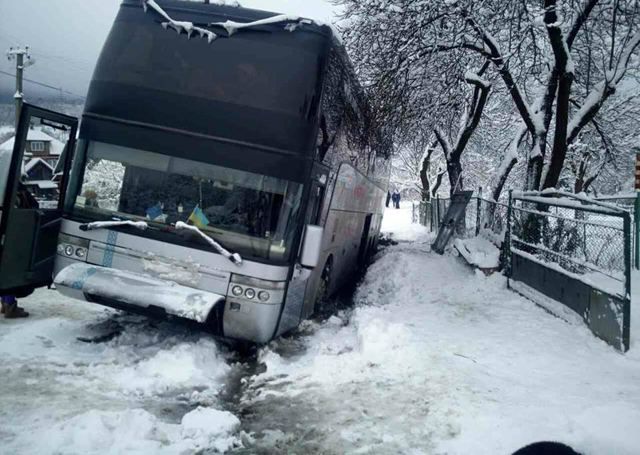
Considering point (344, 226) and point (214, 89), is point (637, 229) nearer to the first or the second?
point (344, 226)

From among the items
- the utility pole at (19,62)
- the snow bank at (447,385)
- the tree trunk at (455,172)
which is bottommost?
the snow bank at (447,385)

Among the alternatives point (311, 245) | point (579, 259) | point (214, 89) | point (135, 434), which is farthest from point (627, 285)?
point (135, 434)

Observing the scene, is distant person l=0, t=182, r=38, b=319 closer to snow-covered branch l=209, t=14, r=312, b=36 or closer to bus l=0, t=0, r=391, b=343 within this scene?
bus l=0, t=0, r=391, b=343

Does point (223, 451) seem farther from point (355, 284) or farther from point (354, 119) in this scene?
point (355, 284)

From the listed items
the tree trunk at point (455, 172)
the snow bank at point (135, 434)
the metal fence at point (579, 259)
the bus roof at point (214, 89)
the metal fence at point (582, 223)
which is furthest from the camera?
the tree trunk at point (455, 172)

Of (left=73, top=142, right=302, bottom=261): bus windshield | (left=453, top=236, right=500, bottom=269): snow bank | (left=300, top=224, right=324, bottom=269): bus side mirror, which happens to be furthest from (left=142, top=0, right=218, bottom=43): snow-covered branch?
(left=453, top=236, right=500, bottom=269): snow bank

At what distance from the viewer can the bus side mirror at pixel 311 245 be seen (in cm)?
484

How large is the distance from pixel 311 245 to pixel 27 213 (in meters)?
3.32

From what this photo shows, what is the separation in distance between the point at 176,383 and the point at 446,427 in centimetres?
249

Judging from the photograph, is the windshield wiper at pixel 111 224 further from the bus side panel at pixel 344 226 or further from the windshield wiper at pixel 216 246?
the bus side panel at pixel 344 226

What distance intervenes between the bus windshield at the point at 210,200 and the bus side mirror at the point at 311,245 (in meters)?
0.17

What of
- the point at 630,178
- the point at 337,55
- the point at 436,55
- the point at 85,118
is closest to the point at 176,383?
the point at 85,118

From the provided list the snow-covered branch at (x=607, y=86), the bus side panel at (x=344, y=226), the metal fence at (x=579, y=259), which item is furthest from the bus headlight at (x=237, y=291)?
the snow-covered branch at (x=607, y=86)

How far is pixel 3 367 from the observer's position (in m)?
→ 4.32
